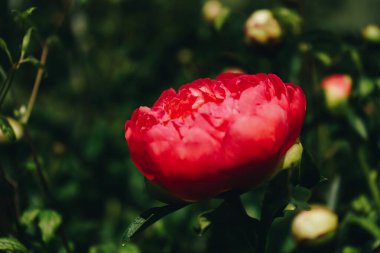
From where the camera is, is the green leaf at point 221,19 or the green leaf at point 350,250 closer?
the green leaf at point 350,250

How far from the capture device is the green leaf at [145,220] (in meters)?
0.58

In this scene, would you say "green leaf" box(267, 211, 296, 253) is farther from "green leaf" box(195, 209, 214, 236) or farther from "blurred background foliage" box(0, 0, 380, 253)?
"green leaf" box(195, 209, 214, 236)

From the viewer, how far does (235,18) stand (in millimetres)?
1143

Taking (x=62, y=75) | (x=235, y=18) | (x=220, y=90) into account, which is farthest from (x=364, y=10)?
(x=220, y=90)

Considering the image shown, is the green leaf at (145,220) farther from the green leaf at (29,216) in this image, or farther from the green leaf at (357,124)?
the green leaf at (357,124)

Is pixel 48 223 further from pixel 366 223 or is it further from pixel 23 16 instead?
pixel 366 223

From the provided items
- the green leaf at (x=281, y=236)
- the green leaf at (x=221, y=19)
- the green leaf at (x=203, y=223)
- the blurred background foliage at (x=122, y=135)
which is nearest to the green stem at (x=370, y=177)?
the blurred background foliage at (x=122, y=135)

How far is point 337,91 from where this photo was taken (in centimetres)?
100

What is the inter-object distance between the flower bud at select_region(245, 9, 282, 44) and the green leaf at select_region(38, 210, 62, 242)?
1.55 ft

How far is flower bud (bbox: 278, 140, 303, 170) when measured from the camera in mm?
566

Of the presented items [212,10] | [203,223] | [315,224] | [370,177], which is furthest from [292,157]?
[212,10]

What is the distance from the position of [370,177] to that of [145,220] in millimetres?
491

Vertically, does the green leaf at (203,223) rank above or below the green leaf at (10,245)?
above

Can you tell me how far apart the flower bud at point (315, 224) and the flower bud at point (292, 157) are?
29 centimetres
